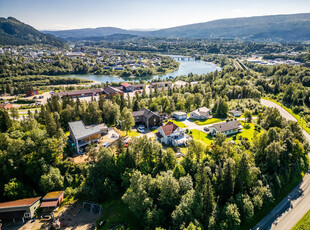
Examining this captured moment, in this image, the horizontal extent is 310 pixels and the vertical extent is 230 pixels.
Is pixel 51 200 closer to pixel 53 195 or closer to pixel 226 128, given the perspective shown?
pixel 53 195

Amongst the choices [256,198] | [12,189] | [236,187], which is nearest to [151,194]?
[236,187]

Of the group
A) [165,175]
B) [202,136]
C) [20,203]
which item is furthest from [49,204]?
[202,136]

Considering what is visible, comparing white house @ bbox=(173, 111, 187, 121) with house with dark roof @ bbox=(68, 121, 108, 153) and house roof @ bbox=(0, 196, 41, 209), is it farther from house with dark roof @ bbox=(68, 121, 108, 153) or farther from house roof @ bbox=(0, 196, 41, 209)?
house roof @ bbox=(0, 196, 41, 209)

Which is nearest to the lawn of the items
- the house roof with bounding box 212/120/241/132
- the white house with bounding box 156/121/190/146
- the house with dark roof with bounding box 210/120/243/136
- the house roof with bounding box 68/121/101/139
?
the house with dark roof with bounding box 210/120/243/136

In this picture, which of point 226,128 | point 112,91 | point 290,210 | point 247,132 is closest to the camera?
point 290,210

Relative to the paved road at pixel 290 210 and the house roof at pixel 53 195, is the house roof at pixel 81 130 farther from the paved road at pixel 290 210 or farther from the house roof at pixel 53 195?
the paved road at pixel 290 210

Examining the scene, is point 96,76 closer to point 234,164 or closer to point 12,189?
point 12,189
